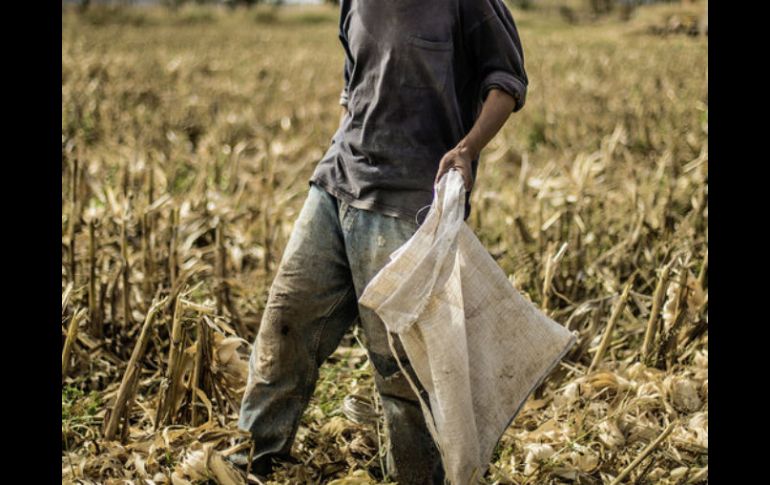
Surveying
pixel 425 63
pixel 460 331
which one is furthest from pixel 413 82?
pixel 460 331

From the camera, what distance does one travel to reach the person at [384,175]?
86.8 inches

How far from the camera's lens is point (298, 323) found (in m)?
2.41

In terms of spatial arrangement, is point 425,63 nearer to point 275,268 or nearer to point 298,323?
point 298,323

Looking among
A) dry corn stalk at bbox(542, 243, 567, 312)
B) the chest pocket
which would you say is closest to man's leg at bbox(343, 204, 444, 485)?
the chest pocket

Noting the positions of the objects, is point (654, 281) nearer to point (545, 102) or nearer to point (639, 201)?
point (639, 201)

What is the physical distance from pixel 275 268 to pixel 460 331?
81.7 inches

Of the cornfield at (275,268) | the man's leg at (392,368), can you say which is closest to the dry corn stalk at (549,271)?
the cornfield at (275,268)

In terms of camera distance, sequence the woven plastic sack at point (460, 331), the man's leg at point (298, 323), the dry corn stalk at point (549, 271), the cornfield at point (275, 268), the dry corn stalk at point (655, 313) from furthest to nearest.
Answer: the dry corn stalk at point (549, 271) < the dry corn stalk at point (655, 313) < the cornfield at point (275, 268) < the man's leg at point (298, 323) < the woven plastic sack at point (460, 331)

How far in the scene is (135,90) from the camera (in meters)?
8.87

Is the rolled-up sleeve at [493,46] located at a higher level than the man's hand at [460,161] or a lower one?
higher

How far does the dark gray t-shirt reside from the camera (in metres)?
2.20

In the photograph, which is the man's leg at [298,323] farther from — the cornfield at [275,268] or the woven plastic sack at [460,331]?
the woven plastic sack at [460,331]
